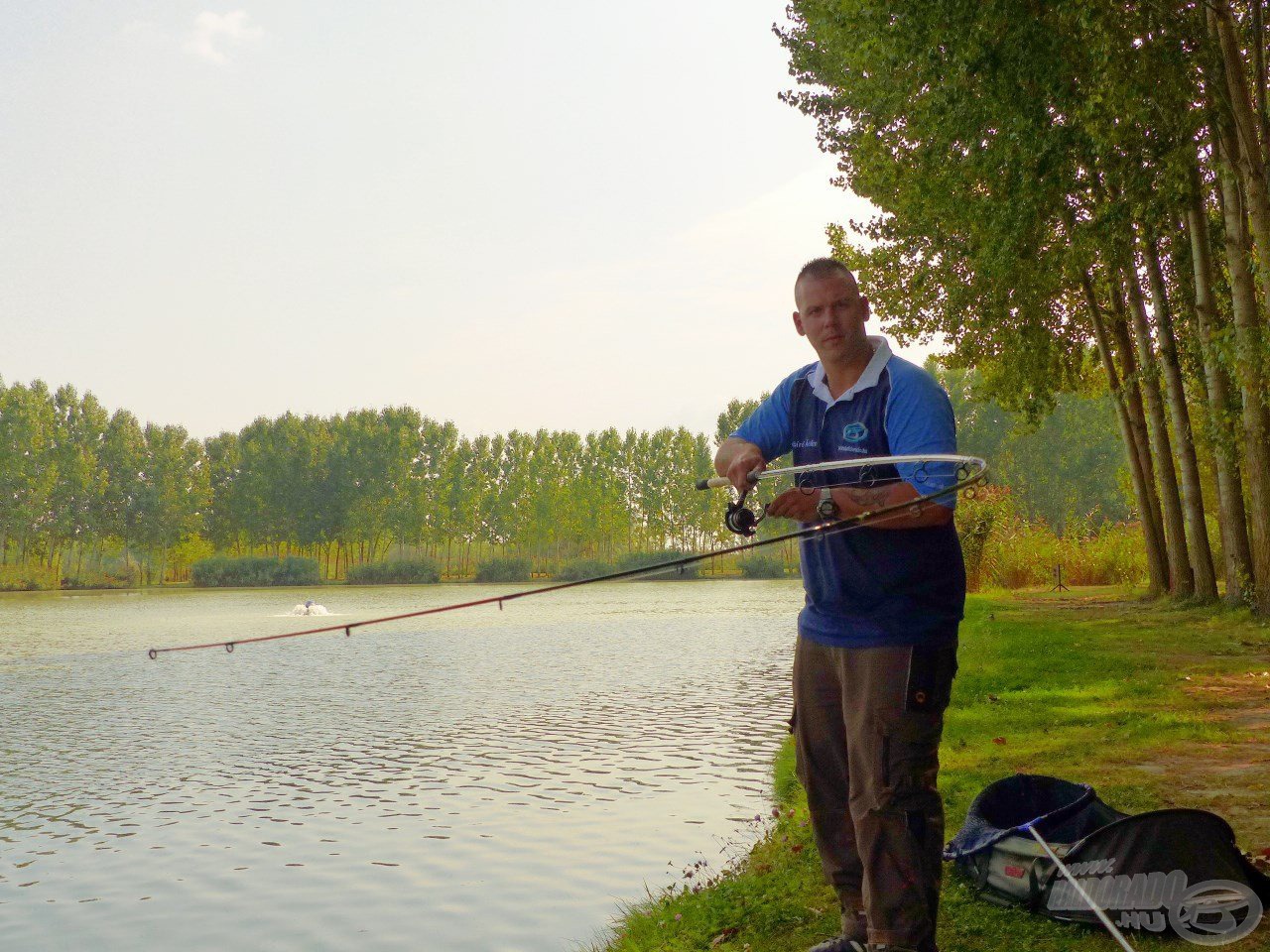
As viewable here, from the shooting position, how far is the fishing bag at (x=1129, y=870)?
14.9 ft

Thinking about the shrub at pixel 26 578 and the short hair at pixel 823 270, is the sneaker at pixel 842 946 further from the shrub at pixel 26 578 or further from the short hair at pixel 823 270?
the shrub at pixel 26 578

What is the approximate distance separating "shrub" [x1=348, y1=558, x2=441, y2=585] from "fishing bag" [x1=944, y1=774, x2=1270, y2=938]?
82.7 metres

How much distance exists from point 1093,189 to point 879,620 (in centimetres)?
1756

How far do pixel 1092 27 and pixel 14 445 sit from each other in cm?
9125

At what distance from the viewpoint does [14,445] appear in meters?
88.5

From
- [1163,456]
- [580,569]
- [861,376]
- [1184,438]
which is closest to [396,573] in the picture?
[580,569]

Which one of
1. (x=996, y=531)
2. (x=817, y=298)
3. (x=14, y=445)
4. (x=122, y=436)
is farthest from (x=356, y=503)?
(x=817, y=298)

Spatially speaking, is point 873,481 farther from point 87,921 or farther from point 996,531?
point 996,531

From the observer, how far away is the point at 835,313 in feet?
13.6

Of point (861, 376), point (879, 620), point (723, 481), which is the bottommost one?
point (879, 620)

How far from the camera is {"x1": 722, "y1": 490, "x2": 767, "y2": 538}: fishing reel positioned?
4.28 meters

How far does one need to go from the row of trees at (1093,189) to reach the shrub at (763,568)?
2474 inches

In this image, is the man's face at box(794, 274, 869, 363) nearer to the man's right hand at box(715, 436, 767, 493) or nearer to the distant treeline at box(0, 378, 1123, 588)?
the man's right hand at box(715, 436, 767, 493)

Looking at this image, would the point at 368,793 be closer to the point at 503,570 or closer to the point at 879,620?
the point at 879,620
